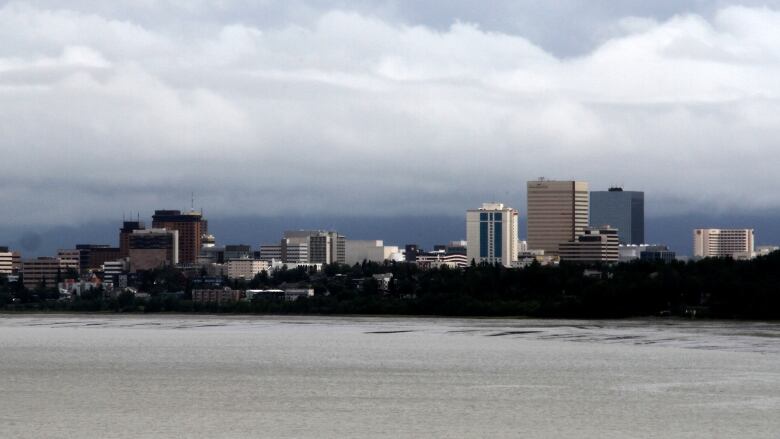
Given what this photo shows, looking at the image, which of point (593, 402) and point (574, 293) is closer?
point (593, 402)

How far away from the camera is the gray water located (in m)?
53.1

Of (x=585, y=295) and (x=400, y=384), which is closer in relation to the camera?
(x=400, y=384)

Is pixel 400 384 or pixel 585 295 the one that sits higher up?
pixel 585 295

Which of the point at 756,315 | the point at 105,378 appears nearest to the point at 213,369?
the point at 105,378

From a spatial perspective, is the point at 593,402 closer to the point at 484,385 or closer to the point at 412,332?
the point at 484,385

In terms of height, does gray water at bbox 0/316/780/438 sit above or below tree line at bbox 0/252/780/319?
below

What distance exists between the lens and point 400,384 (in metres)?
71.5

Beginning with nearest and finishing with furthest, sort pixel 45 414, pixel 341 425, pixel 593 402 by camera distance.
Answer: pixel 341 425, pixel 45 414, pixel 593 402

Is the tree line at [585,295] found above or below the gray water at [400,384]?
above

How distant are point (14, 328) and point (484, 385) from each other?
9609 cm

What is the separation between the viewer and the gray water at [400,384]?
53.1 metres

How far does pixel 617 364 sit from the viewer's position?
274ft

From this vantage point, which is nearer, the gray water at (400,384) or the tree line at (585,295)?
the gray water at (400,384)

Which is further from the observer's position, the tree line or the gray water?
the tree line
